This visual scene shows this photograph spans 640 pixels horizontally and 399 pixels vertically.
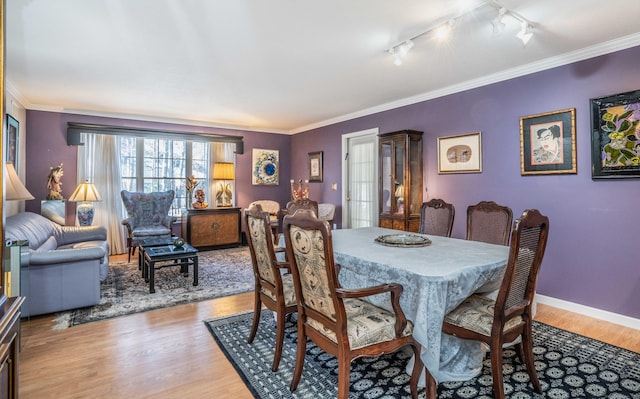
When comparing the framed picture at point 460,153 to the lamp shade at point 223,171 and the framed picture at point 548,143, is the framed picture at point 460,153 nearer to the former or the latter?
the framed picture at point 548,143

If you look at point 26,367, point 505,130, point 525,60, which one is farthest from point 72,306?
point 525,60

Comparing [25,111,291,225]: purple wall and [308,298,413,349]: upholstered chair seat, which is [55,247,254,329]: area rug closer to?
[25,111,291,225]: purple wall

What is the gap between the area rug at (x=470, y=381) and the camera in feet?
6.37

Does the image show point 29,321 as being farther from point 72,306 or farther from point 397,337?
point 397,337

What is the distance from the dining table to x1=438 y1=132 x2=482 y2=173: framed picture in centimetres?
186

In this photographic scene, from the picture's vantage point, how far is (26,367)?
2223mm

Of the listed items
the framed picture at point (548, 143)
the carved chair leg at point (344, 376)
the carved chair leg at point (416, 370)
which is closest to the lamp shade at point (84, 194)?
the carved chair leg at point (344, 376)

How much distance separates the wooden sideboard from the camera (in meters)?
6.13

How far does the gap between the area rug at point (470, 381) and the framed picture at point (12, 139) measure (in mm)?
3667

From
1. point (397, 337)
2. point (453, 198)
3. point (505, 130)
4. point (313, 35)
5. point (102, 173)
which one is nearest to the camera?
point (397, 337)

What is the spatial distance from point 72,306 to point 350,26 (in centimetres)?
348

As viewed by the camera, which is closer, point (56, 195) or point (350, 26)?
point (350, 26)

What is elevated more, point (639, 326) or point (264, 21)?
point (264, 21)

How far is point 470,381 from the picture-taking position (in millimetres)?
2053
